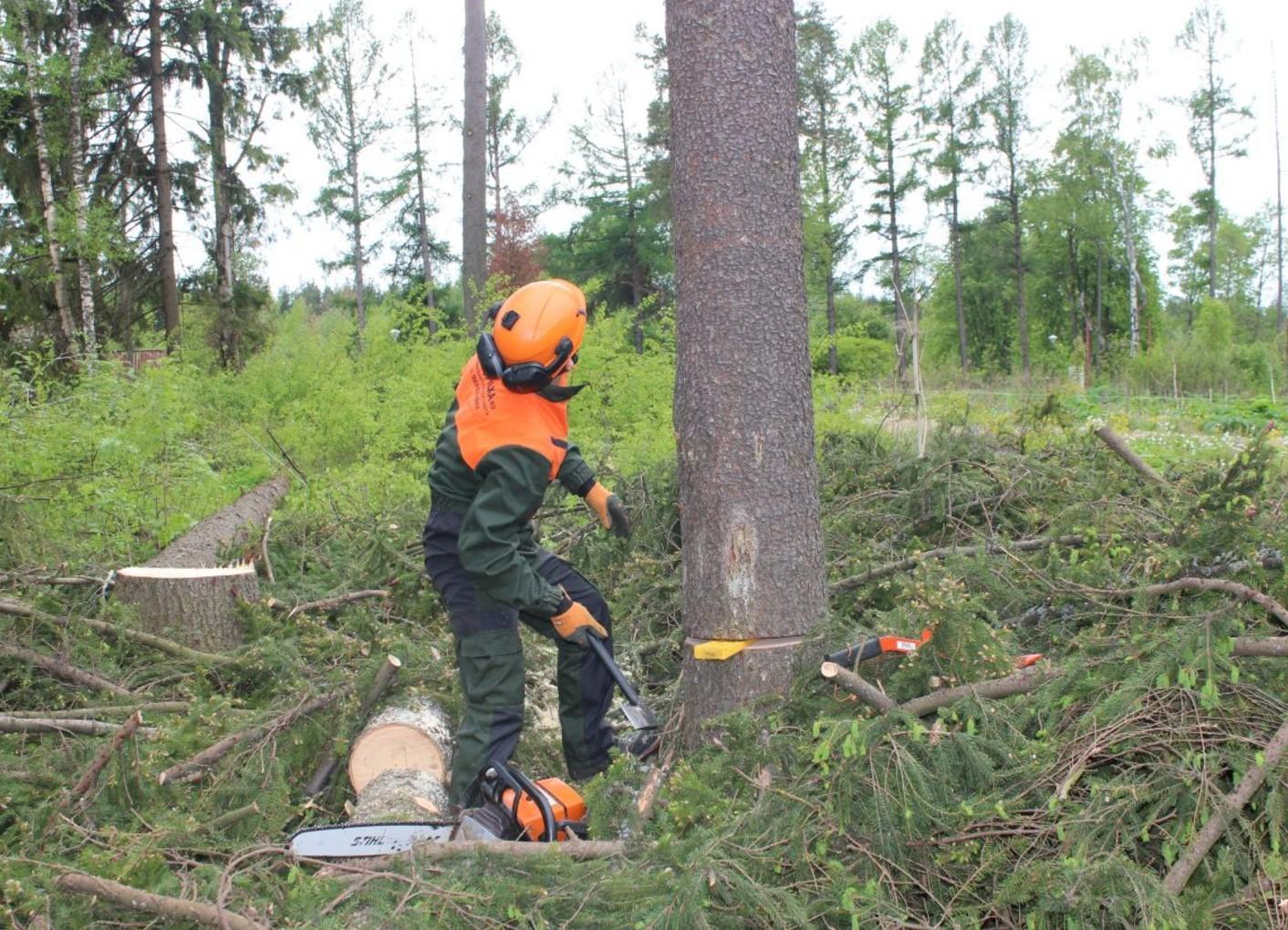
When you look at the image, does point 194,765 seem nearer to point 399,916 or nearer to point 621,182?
point 399,916

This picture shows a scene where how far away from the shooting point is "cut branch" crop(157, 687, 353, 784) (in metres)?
3.39

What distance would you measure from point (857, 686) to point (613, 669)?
41.0 inches

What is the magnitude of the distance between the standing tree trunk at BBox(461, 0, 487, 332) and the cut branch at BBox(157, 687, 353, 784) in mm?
9258

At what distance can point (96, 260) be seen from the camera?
59.0ft

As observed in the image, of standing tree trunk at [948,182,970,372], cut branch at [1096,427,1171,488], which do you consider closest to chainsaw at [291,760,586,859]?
cut branch at [1096,427,1171,488]

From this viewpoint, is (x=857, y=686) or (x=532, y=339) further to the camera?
(x=532, y=339)

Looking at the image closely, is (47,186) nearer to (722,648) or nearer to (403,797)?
(403,797)

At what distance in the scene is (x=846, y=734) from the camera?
265 cm

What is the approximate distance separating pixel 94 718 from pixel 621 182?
28.0 meters

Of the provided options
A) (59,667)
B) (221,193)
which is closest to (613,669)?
(59,667)

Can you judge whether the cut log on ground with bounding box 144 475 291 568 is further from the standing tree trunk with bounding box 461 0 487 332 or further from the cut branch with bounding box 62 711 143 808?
the standing tree trunk with bounding box 461 0 487 332

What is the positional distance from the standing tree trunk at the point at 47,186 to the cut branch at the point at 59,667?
14.5 m

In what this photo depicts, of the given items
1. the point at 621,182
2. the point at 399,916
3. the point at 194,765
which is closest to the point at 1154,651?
the point at 399,916

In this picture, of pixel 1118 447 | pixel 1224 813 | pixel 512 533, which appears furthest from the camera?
pixel 1118 447
